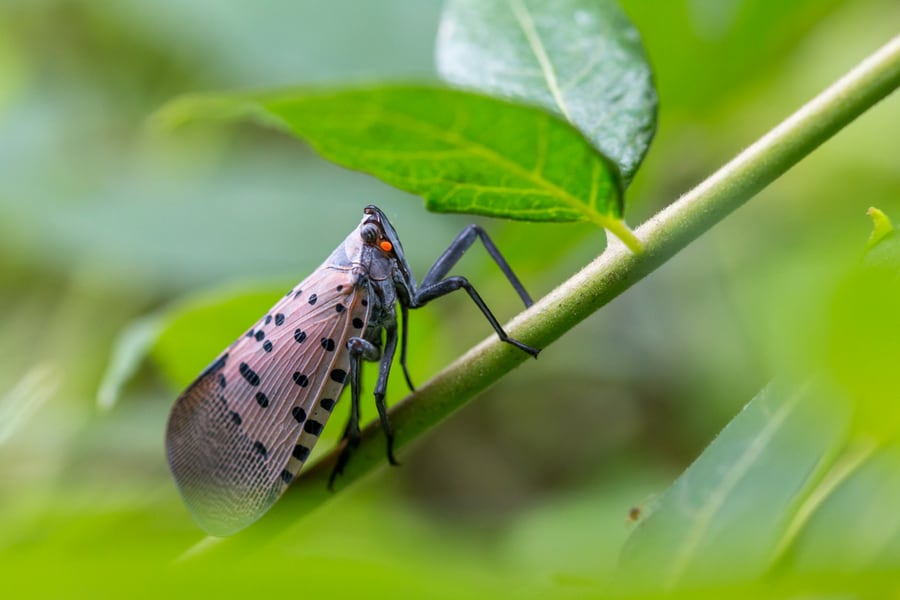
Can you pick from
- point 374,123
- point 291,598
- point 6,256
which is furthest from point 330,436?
point 6,256

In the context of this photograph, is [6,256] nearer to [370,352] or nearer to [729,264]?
[370,352]

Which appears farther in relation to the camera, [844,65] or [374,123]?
[844,65]

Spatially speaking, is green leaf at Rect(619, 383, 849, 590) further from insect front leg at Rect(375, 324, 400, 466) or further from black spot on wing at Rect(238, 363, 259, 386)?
black spot on wing at Rect(238, 363, 259, 386)

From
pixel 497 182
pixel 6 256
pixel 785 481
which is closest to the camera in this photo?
pixel 785 481

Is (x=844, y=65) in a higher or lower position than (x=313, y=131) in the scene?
lower

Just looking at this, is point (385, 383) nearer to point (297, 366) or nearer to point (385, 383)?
point (385, 383)

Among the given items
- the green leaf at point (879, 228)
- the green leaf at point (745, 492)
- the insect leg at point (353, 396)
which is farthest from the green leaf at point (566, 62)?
the insect leg at point (353, 396)

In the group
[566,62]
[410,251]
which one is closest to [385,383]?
[566,62]

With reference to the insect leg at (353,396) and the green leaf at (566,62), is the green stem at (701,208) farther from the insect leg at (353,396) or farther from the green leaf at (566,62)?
the insect leg at (353,396)
